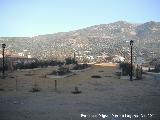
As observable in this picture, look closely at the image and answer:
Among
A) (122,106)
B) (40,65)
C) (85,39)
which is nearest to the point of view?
(122,106)

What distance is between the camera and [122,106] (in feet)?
60.4

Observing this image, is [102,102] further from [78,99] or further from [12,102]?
[12,102]

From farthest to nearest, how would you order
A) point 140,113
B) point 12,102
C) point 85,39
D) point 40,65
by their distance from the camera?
point 85,39
point 40,65
point 12,102
point 140,113

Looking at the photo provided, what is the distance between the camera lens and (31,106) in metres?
18.6

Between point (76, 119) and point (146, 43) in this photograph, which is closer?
point (76, 119)

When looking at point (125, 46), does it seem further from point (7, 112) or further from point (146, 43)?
point (7, 112)

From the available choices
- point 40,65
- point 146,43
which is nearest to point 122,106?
point 40,65

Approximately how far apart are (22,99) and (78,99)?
3787 mm

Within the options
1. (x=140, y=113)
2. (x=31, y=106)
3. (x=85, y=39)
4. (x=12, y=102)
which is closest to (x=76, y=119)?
(x=140, y=113)

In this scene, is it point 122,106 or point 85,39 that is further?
point 85,39

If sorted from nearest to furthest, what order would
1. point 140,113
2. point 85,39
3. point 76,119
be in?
point 76,119 < point 140,113 < point 85,39

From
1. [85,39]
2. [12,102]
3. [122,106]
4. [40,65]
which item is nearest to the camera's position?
[122,106]

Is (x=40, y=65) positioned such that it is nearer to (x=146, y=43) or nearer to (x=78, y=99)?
(x=78, y=99)

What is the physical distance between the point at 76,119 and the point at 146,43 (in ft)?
515
